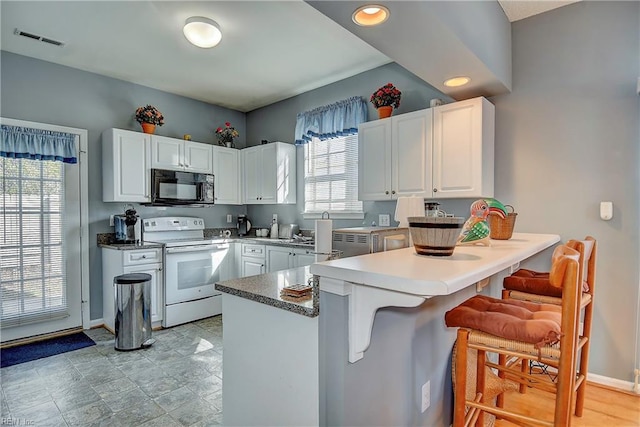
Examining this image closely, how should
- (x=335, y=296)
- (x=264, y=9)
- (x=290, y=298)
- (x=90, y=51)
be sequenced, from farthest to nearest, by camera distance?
1. (x=90, y=51)
2. (x=264, y=9)
3. (x=290, y=298)
4. (x=335, y=296)

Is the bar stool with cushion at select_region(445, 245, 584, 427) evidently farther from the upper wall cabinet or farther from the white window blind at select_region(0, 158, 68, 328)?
the white window blind at select_region(0, 158, 68, 328)

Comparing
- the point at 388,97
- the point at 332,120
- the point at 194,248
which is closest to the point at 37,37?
the point at 194,248

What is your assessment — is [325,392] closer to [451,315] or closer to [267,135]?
[451,315]

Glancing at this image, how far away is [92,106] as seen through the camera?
12.4 ft

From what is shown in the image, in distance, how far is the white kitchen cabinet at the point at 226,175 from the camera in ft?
15.0

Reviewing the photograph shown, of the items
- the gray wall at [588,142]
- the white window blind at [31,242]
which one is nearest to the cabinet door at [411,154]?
the gray wall at [588,142]

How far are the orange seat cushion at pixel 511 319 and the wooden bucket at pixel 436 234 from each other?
318mm

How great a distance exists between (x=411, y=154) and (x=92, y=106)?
3543mm

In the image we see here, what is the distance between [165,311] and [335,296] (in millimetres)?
3138

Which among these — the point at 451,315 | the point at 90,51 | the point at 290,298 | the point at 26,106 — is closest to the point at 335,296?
the point at 290,298

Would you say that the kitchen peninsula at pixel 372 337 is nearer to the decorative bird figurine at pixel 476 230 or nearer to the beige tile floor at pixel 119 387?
the decorative bird figurine at pixel 476 230

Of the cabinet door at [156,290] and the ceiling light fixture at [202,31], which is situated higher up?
the ceiling light fixture at [202,31]

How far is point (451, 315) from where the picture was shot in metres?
1.42

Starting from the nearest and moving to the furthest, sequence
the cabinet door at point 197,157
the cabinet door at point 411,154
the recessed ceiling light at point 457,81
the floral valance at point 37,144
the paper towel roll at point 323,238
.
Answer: the paper towel roll at point 323,238 < the recessed ceiling light at point 457,81 < the cabinet door at point 411,154 < the floral valance at point 37,144 < the cabinet door at point 197,157
